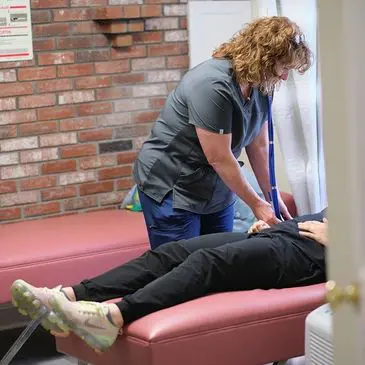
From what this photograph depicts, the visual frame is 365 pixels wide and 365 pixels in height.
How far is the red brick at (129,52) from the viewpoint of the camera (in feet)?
13.4

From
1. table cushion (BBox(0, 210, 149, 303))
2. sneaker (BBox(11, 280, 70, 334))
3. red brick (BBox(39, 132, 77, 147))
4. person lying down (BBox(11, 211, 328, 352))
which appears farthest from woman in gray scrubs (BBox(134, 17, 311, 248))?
red brick (BBox(39, 132, 77, 147))

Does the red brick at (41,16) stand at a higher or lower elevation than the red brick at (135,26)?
higher

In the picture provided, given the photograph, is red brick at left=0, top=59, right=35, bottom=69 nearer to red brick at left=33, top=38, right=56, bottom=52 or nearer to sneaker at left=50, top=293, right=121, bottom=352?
red brick at left=33, top=38, right=56, bottom=52

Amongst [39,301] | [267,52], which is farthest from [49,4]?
[39,301]

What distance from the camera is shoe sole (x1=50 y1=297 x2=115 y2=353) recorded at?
248 cm

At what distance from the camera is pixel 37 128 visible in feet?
13.0

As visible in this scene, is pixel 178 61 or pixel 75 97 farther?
pixel 178 61

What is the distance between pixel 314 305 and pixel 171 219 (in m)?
0.67

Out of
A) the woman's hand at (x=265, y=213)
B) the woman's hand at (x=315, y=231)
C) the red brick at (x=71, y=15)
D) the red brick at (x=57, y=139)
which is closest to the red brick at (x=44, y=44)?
the red brick at (x=71, y=15)

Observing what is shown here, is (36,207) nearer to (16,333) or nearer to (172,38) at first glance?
(16,333)

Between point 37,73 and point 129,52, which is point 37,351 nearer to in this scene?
point 37,73

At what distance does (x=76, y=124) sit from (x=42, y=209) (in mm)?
458

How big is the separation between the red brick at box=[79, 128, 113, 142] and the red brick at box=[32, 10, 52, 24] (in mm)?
580

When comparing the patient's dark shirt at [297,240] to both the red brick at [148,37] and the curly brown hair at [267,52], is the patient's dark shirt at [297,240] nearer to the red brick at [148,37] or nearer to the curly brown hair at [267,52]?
the curly brown hair at [267,52]
